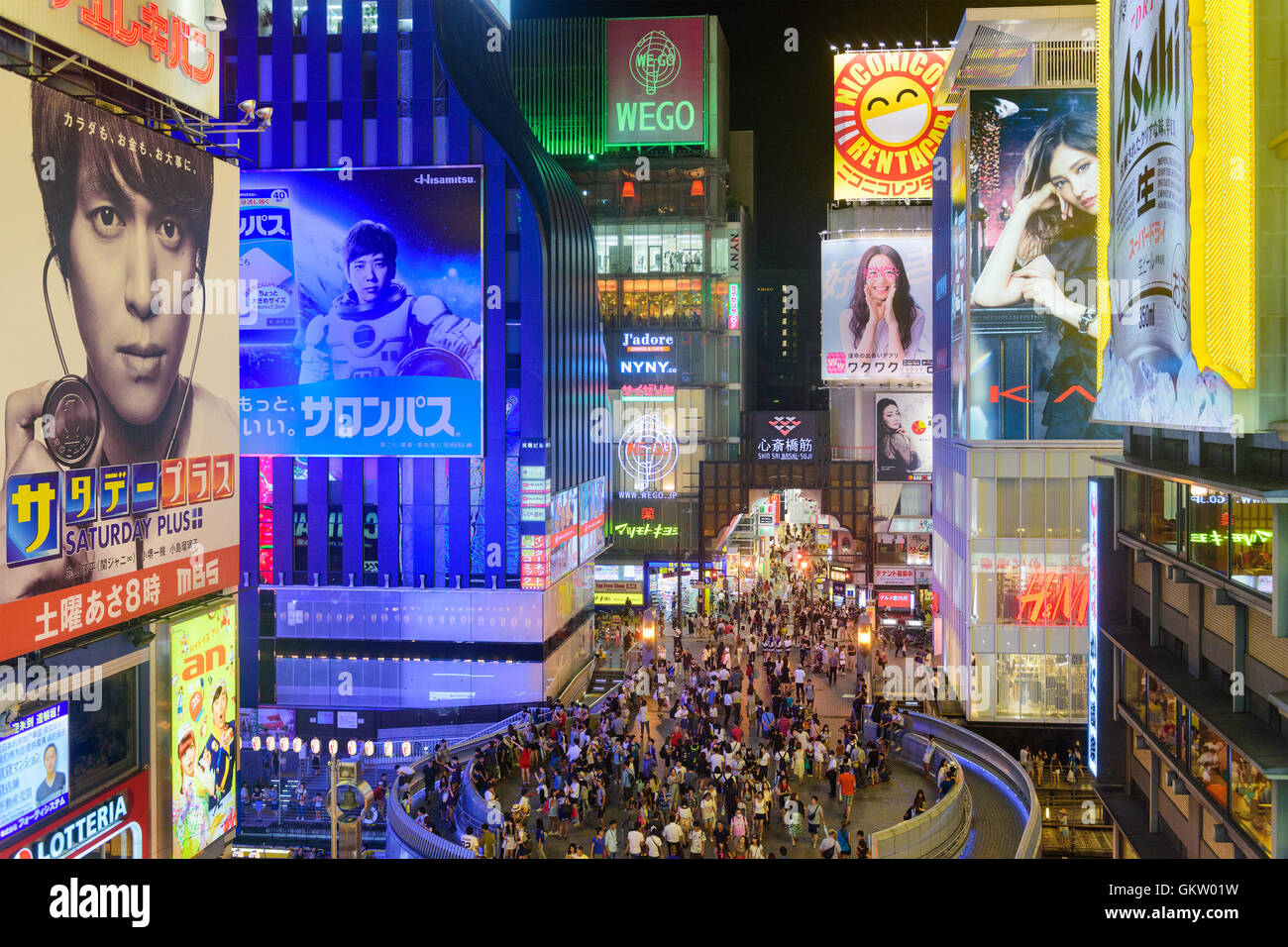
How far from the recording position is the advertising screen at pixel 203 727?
49.1 ft

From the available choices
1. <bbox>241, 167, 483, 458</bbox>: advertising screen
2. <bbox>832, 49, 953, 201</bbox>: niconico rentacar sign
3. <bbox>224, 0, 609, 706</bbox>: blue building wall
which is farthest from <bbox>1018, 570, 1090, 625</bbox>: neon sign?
<bbox>832, 49, 953, 201</bbox>: niconico rentacar sign

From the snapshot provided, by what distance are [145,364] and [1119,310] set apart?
47.9 ft

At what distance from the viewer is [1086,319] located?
96.1ft

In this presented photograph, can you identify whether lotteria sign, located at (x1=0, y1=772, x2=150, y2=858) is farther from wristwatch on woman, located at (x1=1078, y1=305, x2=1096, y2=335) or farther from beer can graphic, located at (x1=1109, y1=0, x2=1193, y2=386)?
wristwatch on woman, located at (x1=1078, y1=305, x2=1096, y2=335)

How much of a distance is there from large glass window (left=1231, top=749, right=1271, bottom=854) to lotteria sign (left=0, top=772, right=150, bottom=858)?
12924 mm

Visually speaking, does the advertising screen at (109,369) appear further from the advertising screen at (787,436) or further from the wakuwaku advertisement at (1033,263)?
the advertising screen at (787,436)

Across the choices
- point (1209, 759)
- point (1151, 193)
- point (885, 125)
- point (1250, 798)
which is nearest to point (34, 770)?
point (1250, 798)

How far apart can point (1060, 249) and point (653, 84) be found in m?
33.8

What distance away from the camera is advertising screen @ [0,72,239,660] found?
1166cm

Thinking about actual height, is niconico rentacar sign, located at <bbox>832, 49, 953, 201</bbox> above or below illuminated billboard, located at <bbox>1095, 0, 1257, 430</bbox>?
above

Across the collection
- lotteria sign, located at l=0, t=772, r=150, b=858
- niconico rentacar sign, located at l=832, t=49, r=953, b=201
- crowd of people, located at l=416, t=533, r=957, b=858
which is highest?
niconico rentacar sign, located at l=832, t=49, r=953, b=201

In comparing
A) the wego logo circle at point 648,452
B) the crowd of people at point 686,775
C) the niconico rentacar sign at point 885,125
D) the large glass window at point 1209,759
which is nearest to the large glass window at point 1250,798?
the large glass window at point 1209,759

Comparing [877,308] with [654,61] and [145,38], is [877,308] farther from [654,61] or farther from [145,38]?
[145,38]
